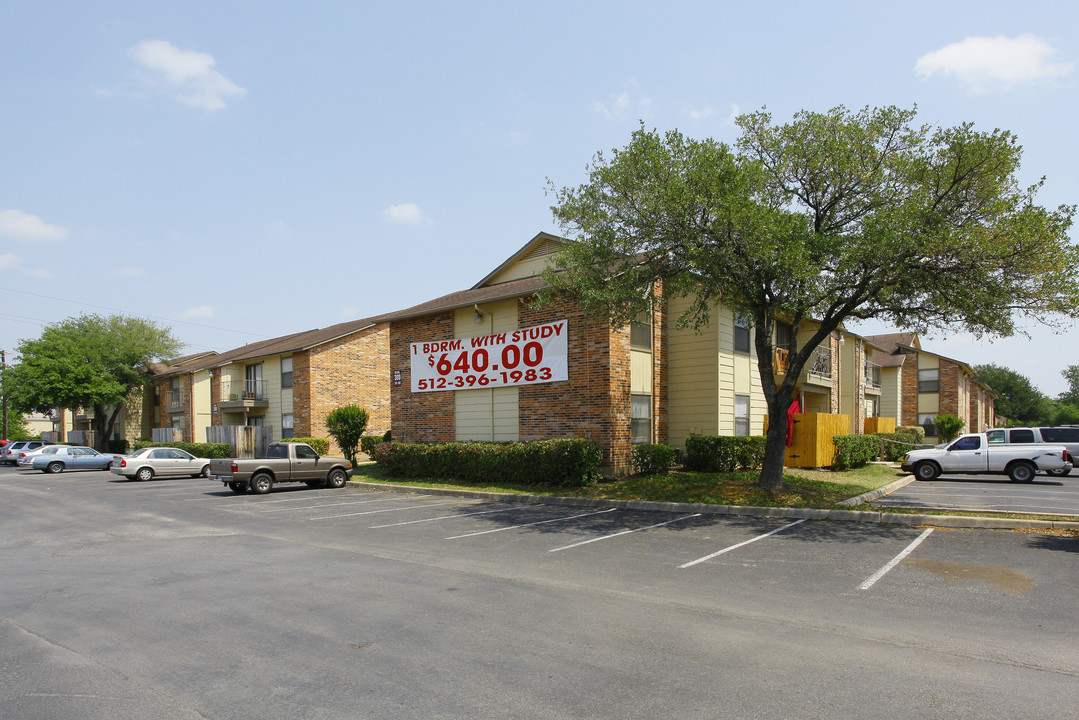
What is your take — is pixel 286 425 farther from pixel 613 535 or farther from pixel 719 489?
pixel 613 535

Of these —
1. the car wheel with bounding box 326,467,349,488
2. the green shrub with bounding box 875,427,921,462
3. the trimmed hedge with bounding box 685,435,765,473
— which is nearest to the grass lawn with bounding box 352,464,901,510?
the trimmed hedge with bounding box 685,435,765,473

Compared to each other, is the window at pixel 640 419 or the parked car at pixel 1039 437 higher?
the window at pixel 640 419

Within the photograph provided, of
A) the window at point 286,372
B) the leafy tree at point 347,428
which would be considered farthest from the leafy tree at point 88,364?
the leafy tree at point 347,428

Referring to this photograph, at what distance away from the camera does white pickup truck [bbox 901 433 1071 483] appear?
21703 millimetres

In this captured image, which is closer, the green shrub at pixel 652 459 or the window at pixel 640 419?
the green shrub at pixel 652 459

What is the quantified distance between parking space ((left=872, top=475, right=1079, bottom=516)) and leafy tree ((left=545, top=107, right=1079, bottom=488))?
3799mm

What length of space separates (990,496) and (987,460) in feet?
16.8

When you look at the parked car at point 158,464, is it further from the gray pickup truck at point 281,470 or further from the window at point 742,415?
the window at point 742,415

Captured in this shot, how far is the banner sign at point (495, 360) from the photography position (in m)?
20.5

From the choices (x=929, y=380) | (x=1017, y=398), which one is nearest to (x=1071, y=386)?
(x=1017, y=398)

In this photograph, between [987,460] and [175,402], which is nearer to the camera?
[987,460]

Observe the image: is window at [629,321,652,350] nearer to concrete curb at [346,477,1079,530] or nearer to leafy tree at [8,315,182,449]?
concrete curb at [346,477,1079,530]

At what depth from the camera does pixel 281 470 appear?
2169 centimetres

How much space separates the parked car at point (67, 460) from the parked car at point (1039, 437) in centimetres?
4019
